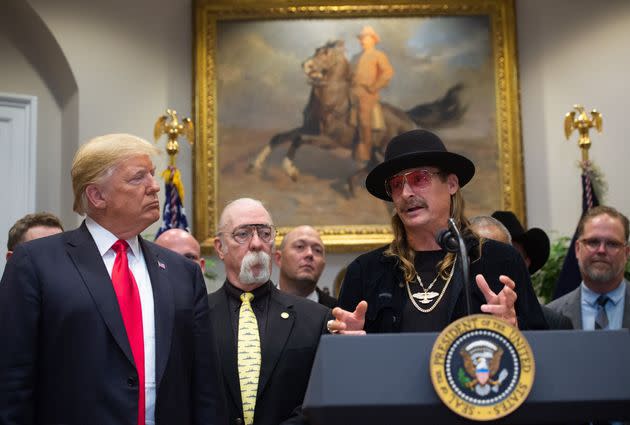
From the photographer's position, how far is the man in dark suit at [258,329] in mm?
3912

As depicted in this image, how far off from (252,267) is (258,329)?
1.12ft

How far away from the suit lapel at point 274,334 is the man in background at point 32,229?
158cm

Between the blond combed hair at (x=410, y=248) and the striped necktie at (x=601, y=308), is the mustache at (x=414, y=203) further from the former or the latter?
the striped necktie at (x=601, y=308)

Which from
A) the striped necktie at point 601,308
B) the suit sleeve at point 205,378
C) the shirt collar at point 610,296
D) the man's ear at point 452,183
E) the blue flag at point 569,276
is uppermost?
the man's ear at point 452,183

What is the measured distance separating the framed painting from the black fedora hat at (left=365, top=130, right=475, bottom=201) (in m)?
5.18

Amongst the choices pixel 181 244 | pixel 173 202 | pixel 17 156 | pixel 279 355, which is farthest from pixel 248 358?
pixel 17 156

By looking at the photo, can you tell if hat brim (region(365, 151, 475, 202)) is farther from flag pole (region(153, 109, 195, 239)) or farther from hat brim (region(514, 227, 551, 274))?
flag pole (region(153, 109, 195, 239))

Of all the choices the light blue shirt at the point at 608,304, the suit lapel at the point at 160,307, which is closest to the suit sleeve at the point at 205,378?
the suit lapel at the point at 160,307

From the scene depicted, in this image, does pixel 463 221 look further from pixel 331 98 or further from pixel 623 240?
pixel 331 98

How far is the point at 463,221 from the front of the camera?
145 inches

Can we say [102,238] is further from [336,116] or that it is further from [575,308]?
[336,116]

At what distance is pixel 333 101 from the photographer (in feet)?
30.1

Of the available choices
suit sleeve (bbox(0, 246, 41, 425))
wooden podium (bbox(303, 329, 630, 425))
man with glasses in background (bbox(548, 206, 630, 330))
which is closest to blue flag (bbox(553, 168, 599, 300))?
man with glasses in background (bbox(548, 206, 630, 330))

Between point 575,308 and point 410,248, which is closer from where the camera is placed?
point 410,248
